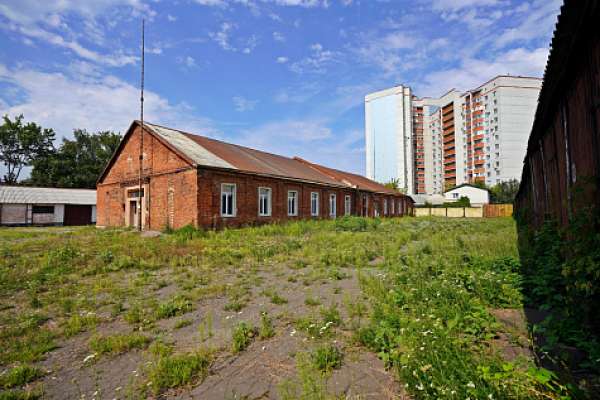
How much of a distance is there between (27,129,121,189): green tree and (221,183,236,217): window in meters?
37.9

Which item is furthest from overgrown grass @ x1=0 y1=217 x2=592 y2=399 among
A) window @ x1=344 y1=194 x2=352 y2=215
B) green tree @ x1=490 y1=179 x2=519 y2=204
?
green tree @ x1=490 y1=179 x2=519 y2=204

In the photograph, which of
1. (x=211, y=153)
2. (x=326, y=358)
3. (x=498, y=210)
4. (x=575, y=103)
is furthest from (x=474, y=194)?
(x=326, y=358)

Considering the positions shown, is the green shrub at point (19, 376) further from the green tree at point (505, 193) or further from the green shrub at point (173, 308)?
the green tree at point (505, 193)

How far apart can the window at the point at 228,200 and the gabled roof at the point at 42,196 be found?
2265 cm

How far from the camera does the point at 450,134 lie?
80.9m

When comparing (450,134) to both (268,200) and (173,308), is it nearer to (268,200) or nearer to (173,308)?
(268,200)

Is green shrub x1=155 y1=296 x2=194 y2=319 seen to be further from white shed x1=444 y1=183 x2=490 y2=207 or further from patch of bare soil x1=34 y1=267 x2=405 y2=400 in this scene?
white shed x1=444 y1=183 x2=490 y2=207

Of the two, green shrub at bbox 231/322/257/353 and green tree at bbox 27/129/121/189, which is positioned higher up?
green tree at bbox 27/129/121/189

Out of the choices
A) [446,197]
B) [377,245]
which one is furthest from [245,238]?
[446,197]

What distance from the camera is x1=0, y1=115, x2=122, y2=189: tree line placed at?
146ft

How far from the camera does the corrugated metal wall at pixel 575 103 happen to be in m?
3.15

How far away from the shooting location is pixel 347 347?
3.38 meters

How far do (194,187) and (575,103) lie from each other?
13.7 m

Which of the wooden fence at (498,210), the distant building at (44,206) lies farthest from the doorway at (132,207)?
the wooden fence at (498,210)
